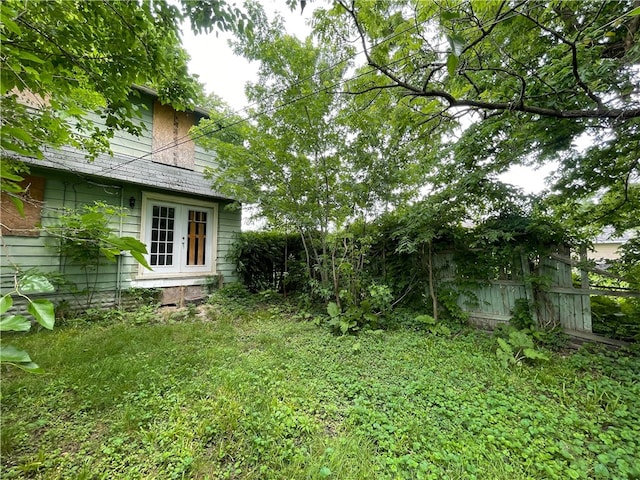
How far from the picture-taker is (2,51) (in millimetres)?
1031

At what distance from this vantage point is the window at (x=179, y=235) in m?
5.57

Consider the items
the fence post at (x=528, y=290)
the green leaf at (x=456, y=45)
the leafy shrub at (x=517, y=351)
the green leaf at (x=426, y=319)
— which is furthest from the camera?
the green leaf at (x=426, y=319)

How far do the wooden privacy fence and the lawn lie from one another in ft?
1.83

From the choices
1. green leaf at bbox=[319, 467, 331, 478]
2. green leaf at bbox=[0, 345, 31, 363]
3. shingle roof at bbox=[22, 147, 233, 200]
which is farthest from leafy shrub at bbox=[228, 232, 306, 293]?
green leaf at bbox=[0, 345, 31, 363]

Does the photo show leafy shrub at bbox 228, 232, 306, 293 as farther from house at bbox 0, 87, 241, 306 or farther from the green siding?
house at bbox 0, 87, 241, 306

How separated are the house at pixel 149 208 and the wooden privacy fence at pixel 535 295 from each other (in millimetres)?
5075

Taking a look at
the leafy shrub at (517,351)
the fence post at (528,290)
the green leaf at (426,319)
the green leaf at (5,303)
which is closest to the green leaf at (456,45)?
the green leaf at (5,303)

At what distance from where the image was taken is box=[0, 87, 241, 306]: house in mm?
4434

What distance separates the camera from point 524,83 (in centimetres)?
215

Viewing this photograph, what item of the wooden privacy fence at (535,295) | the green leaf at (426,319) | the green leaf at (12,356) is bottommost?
the green leaf at (426,319)

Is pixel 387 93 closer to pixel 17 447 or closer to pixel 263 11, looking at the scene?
pixel 263 11

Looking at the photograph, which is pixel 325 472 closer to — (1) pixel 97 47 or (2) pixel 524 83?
(2) pixel 524 83

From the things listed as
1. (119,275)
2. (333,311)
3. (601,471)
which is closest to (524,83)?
(601,471)

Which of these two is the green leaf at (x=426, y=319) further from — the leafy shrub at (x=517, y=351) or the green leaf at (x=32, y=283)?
the green leaf at (x=32, y=283)
